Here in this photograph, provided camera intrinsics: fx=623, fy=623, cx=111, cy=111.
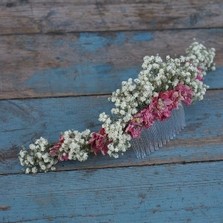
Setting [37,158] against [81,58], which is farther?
[81,58]

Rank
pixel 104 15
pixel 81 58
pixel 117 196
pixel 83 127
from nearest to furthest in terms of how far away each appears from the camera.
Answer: pixel 117 196 → pixel 83 127 → pixel 81 58 → pixel 104 15

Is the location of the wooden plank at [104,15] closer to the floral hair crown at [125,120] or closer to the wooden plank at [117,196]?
the floral hair crown at [125,120]

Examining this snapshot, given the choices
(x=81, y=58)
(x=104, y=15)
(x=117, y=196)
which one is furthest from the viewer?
(x=104, y=15)

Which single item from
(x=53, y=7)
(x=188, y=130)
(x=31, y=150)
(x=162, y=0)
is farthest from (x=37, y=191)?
(x=162, y=0)

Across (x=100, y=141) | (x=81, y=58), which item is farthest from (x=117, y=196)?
(x=81, y=58)

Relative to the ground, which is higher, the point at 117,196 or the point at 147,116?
the point at 147,116

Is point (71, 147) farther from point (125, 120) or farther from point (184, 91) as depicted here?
point (184, 91)

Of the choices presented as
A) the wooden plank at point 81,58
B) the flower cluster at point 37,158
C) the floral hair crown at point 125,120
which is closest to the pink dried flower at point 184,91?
the floral hair crown at point 125,120
